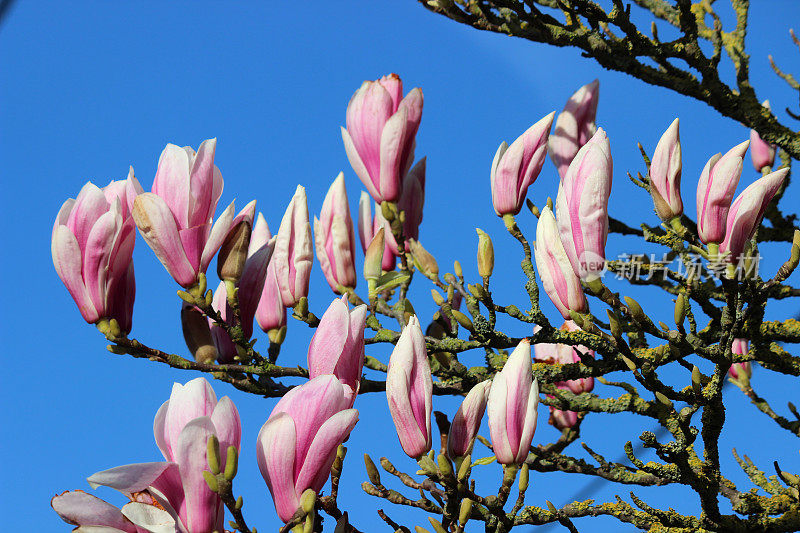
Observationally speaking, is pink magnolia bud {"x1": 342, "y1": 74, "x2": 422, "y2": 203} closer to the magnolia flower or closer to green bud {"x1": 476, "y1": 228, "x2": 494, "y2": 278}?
green bud {"x1": 476, "y1": 228, "x2": 494, "y2": 278}

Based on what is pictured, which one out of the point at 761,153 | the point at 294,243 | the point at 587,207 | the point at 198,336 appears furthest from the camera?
the point at 761,153

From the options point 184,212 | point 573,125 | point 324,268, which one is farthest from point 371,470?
point 573,125

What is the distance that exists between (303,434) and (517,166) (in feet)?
3.38

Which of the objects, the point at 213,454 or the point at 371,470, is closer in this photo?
the point at 213,454

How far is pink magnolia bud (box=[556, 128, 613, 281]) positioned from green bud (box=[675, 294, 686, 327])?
0.19 meters

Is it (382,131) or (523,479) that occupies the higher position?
(382,131)

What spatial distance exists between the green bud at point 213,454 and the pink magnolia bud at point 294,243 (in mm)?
947

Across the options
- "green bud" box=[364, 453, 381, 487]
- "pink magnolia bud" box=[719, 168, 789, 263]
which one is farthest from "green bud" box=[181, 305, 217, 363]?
"pink magnolia bud" box=[719, 168, 789, 263]

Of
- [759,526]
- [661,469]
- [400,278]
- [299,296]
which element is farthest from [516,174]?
[759,526]

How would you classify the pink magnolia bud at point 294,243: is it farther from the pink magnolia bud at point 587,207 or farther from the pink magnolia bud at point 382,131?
the pink magnolia bud at point 587,207

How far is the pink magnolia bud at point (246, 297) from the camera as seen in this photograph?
1856 mm

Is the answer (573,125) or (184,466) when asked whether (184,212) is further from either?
(573,125)

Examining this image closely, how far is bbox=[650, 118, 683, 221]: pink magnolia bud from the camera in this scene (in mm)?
1674

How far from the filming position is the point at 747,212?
1.55 meters
